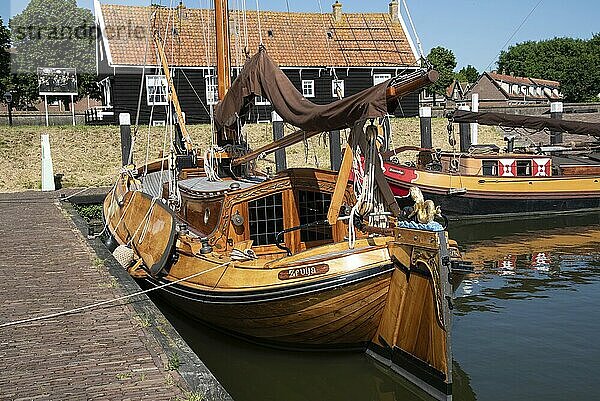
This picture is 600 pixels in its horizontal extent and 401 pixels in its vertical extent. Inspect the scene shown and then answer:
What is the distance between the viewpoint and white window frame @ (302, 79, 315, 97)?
3619 cm

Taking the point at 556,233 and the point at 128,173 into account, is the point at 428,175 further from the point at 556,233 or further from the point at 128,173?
the point at 128,173

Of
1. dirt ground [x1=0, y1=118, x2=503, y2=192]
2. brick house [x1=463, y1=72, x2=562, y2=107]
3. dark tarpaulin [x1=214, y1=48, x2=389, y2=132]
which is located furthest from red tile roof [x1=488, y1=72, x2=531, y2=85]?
dark tarpaulin [x1=214, y1=48, x2=389, y2=132]

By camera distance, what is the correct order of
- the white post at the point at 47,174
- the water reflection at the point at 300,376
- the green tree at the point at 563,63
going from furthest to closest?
the green tree at the point at 563,63 < the white post at the point at 47,174 < the water reflection at the point at 300,376

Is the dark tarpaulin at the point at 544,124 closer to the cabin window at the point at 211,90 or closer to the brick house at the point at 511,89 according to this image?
the cabin window at the point at 211,90

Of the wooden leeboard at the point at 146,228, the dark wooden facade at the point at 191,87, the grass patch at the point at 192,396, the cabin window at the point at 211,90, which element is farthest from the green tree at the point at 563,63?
the grass patch at the point at 192,396

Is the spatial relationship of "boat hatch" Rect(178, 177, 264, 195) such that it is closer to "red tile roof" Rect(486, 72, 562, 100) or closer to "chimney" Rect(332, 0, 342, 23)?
"chimney" Rect(332, 0, 342, 23)

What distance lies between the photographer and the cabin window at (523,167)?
76.9 ft

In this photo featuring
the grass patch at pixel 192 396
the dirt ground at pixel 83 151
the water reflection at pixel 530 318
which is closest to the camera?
the grass patch at pixel 192 396

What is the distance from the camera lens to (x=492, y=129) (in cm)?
3669

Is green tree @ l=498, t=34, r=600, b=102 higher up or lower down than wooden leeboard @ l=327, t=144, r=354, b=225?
higher up

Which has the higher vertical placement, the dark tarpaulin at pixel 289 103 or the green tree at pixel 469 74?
the green tree at pixel 469 74

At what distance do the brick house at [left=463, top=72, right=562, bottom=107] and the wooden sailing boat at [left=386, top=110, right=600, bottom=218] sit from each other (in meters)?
46.8

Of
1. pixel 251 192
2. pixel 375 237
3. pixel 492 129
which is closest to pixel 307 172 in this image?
pixel 251 192

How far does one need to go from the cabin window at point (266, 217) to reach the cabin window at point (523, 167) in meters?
14.5
